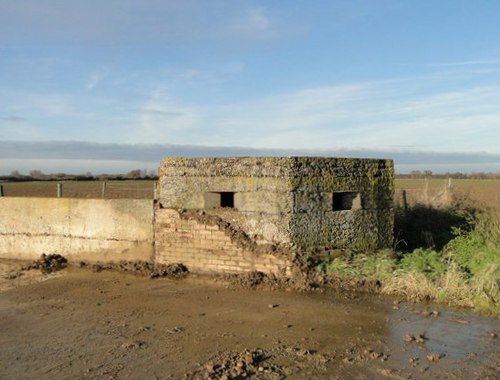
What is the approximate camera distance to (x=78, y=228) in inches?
346

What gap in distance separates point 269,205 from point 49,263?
447 centimetres

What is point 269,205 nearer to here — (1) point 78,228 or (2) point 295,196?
(2) point 295,196

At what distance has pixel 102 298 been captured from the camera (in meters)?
6.55

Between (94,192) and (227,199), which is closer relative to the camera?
(227,199)

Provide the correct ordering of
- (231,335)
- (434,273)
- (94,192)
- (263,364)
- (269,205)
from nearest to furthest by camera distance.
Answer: (263,364) → (231,335) → (434,273) → (269,205) → (94,192)

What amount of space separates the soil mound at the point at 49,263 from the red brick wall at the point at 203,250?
210 cm

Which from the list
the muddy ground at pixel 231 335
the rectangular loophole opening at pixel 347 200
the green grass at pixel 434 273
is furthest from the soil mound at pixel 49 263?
the rectangular loophole opening at pixel 347 200

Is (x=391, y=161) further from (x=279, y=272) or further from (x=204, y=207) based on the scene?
(x=204, y=207)

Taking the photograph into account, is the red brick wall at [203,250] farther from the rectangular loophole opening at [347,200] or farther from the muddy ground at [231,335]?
the rectangular loophole opening at [347,200]

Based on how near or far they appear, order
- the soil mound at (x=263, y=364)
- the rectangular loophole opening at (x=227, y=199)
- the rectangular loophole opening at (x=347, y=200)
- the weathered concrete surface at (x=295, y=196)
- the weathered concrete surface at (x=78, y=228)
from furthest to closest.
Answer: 1. the weathered concrete surface at (x=78, y=228)
2. the rectangular loophole opening at (x=227, y=199)
3. the rectangular loophole opening at (x=347, y=200)
4. the weathered concrete surface at (x=295, y=196)
5. the soil mound at (x=263, y=364)

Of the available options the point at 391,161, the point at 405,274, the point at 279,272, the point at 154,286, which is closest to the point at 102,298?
the point at 154,286

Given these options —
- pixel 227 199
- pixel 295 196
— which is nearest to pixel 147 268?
pixel 227 199

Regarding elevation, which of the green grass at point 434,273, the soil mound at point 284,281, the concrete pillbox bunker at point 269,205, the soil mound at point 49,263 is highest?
the concrete pillbox bunker at point 269,205

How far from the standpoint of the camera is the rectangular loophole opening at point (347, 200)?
289 inches
